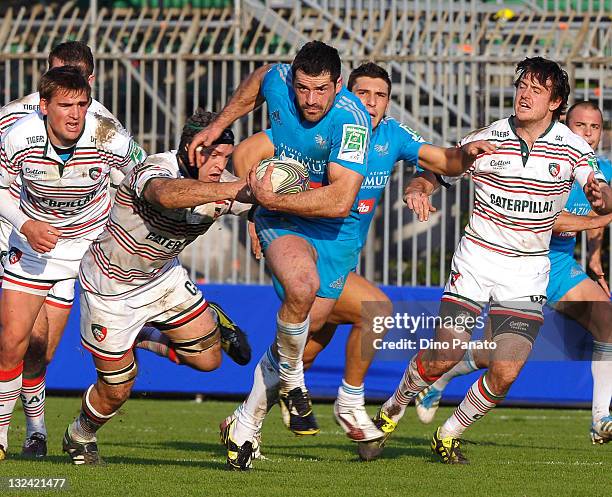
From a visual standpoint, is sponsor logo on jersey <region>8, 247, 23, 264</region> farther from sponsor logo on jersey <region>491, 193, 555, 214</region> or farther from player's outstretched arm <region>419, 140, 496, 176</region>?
sponsor logo on jersey <region>491, 193, 555, 214</region>

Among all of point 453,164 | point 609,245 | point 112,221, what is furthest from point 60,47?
point 609,245

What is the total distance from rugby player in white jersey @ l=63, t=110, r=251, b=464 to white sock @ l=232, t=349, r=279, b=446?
0.64 m

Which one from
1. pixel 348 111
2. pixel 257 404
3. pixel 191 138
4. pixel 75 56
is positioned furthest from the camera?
pixel 75 56

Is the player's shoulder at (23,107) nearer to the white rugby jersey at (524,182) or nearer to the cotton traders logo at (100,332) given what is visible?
the cotton traders logo at (100,332)

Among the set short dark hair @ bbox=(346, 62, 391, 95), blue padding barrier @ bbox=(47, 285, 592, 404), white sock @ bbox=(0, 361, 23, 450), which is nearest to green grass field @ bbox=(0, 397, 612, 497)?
white sock @ bbox=(0, 361, 23, 450)

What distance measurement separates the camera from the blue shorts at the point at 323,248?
26.1ft

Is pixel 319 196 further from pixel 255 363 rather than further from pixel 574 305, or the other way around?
pixel 255 363

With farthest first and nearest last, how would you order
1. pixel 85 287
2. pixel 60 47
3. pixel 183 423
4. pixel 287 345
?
pixel 183 423 < pixel 60 47 < pixel 85 287 < pixel 287 345

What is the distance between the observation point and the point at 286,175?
746 centimetres

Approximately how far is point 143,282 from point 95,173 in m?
0.89

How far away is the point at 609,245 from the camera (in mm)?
13727

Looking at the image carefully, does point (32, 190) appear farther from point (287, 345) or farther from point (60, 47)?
point (287, 345)

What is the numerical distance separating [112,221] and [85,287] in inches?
18.1

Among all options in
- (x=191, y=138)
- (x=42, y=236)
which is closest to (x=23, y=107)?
(x=42, y=236)
